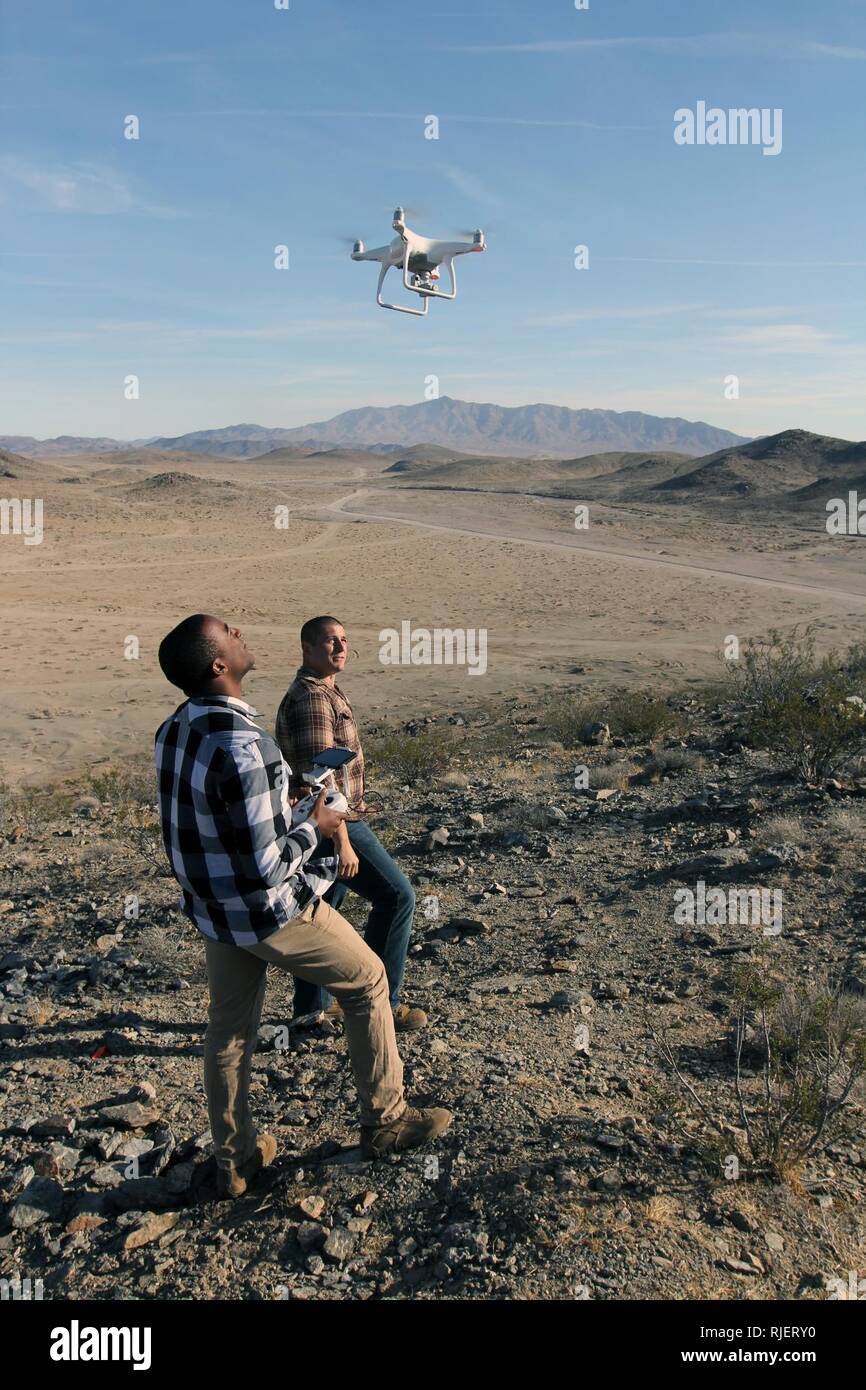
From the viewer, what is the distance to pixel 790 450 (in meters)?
71.5

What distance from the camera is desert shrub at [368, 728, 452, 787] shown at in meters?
9.52

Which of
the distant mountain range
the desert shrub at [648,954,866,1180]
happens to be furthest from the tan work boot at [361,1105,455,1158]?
the distant mountain range

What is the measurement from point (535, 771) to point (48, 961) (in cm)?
490

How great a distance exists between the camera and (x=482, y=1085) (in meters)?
3.84

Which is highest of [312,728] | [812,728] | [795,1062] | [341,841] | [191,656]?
[191,656]

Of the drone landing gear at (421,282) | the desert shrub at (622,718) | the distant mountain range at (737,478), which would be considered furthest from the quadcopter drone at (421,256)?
the distant mountain range at (737,478)

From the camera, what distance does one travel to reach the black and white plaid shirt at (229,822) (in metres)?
2.76

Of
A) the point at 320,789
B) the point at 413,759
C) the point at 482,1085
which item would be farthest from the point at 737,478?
the point at 320,789

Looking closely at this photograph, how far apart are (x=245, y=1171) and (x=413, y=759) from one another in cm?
657

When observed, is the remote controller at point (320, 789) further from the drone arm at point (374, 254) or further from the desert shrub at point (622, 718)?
the drone arm at point (374, 254)

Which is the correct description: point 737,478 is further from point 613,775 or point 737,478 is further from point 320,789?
point 320,789

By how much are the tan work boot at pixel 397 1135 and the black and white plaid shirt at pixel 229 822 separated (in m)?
0.96

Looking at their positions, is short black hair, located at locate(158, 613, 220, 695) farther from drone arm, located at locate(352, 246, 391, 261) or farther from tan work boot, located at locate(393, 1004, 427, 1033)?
drone arm, located at locate(352, 246, 391, 261)

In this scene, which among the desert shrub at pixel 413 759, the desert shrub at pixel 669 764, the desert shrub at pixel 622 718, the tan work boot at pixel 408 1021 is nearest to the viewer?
the tan work boot at pixel 408 1021
